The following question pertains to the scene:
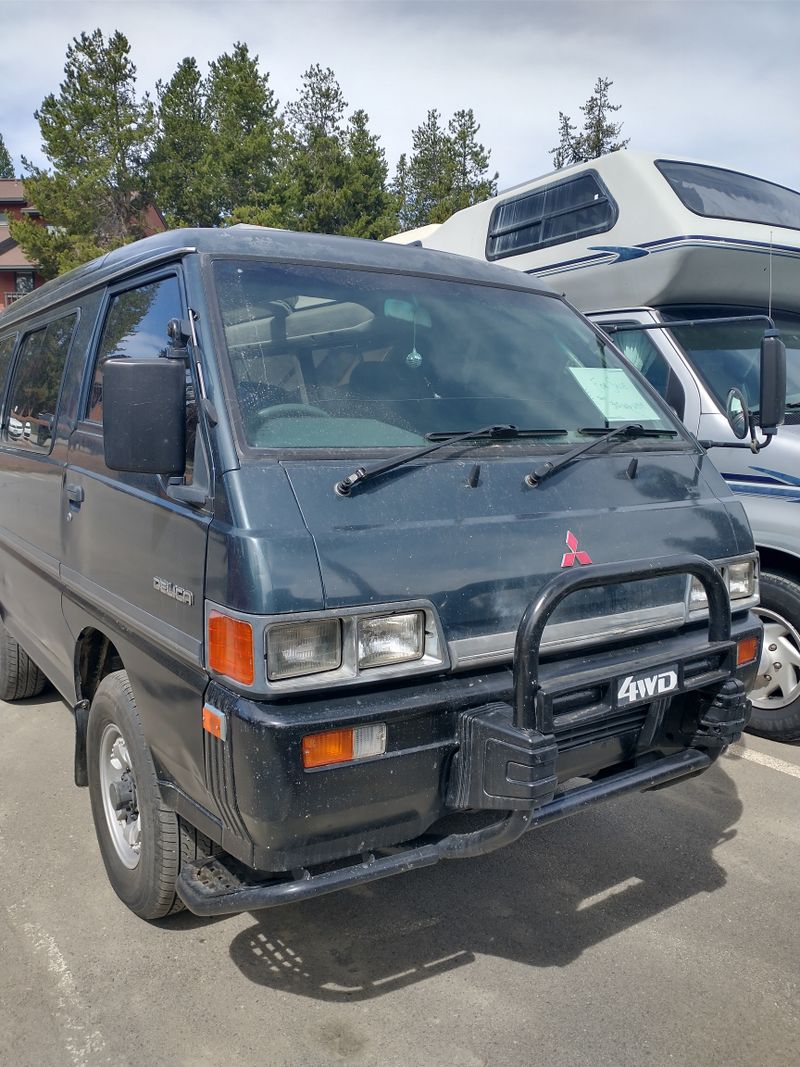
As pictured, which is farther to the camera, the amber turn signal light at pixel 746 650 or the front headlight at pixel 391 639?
the amber turn signal light at pixel 746 650

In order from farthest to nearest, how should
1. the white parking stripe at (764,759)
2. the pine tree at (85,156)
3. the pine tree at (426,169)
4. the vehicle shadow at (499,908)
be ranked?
1. the pine tree at (426,169)
2. the pine tree at (85,156)
3. the white parking stripe at (764,759)
4. the vehicle shadow at (499,908)

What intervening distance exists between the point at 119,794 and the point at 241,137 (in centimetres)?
3416

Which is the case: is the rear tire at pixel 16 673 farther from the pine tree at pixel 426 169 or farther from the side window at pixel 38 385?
the pine tree at pixel 426 169

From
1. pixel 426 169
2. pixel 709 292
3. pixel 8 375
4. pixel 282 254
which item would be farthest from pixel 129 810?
pixel 426 169

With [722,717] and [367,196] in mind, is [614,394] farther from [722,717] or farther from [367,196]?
[367,196]

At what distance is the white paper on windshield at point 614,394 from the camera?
3.65 metres

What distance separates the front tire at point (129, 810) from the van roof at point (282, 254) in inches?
58.3

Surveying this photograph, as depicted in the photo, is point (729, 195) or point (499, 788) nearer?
point (499, 788)

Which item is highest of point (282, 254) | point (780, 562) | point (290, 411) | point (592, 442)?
point (282, 254)

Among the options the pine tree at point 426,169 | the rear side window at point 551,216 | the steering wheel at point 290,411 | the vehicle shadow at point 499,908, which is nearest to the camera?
the steering wheel at point 290,411

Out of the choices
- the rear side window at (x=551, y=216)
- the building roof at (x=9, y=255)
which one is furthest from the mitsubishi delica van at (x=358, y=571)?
the building roof at (x=9, y=255)

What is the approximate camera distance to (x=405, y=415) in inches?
122

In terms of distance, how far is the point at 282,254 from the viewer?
10.6ft

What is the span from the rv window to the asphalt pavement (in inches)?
138
